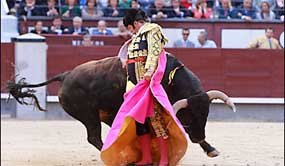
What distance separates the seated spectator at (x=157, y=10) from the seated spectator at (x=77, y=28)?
101 cm

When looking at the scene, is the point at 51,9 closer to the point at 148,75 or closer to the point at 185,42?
the point at 185,42

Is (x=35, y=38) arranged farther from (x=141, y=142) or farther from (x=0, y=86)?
(x=141, y=142)

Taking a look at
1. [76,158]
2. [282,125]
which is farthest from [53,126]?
[76,158]

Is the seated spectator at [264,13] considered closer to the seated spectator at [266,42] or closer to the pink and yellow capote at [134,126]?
the seated spectator at [266,42]

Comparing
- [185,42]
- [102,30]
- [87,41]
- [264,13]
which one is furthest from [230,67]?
[87,41]

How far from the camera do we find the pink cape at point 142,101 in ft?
19.2

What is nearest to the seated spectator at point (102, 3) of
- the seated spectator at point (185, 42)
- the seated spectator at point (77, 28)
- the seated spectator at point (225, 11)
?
the seated spectator at point (77, 28)

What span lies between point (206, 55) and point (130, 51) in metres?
7.21

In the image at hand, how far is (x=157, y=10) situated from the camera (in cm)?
1340

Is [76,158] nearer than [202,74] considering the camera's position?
Yes

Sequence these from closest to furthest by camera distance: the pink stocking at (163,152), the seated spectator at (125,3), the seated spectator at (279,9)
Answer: the pink stocking at (163,152), the seated spectator at (125,3), the seated spectator at (279,9)

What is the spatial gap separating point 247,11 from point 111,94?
718 centimetres

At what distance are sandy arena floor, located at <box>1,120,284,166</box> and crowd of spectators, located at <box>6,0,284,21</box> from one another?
7.12 feet

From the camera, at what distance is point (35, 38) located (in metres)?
12.9
